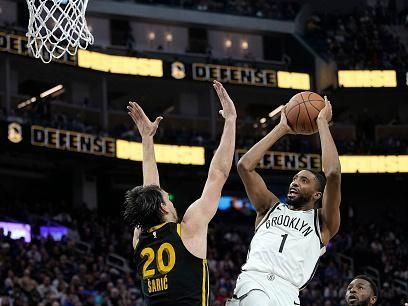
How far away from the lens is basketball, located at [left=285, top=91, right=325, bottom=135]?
19.8 feet

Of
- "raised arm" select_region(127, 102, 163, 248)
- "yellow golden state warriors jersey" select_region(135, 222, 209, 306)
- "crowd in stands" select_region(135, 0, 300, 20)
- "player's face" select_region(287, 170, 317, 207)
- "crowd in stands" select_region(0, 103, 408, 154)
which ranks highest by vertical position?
"crowd in stands" select_region(135, 0, 300, 20)

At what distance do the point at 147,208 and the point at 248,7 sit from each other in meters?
28.7

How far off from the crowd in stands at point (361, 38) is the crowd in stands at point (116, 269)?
560cm

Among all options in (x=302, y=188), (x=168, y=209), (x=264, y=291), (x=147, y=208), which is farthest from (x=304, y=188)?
(x=147, y=208)

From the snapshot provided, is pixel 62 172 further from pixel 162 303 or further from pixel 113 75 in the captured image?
pixel 162 303

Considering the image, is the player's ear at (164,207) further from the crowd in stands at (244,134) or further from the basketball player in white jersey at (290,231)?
the crowd in stands at (244,134)

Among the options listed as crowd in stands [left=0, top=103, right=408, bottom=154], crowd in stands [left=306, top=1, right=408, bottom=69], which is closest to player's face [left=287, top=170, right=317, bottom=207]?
crowd in stands [left=0, top=103, right=408, bottom=154]

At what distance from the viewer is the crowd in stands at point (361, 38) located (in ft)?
99.3

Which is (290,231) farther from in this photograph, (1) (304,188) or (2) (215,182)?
(2) (215,182)

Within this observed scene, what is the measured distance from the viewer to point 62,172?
93.4 ft

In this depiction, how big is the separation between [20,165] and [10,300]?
42.3 feet

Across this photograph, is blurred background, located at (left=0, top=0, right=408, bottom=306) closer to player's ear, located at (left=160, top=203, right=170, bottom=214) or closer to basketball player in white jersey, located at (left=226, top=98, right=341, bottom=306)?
basketball player in white jersey, located at (left=226, top=98, right=341, bottom=306)

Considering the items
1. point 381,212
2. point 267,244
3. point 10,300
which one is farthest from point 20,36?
point 267,244

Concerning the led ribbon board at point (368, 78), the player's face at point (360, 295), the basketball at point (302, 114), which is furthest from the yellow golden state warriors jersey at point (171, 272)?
the led ribbon board at point (368, 78)
